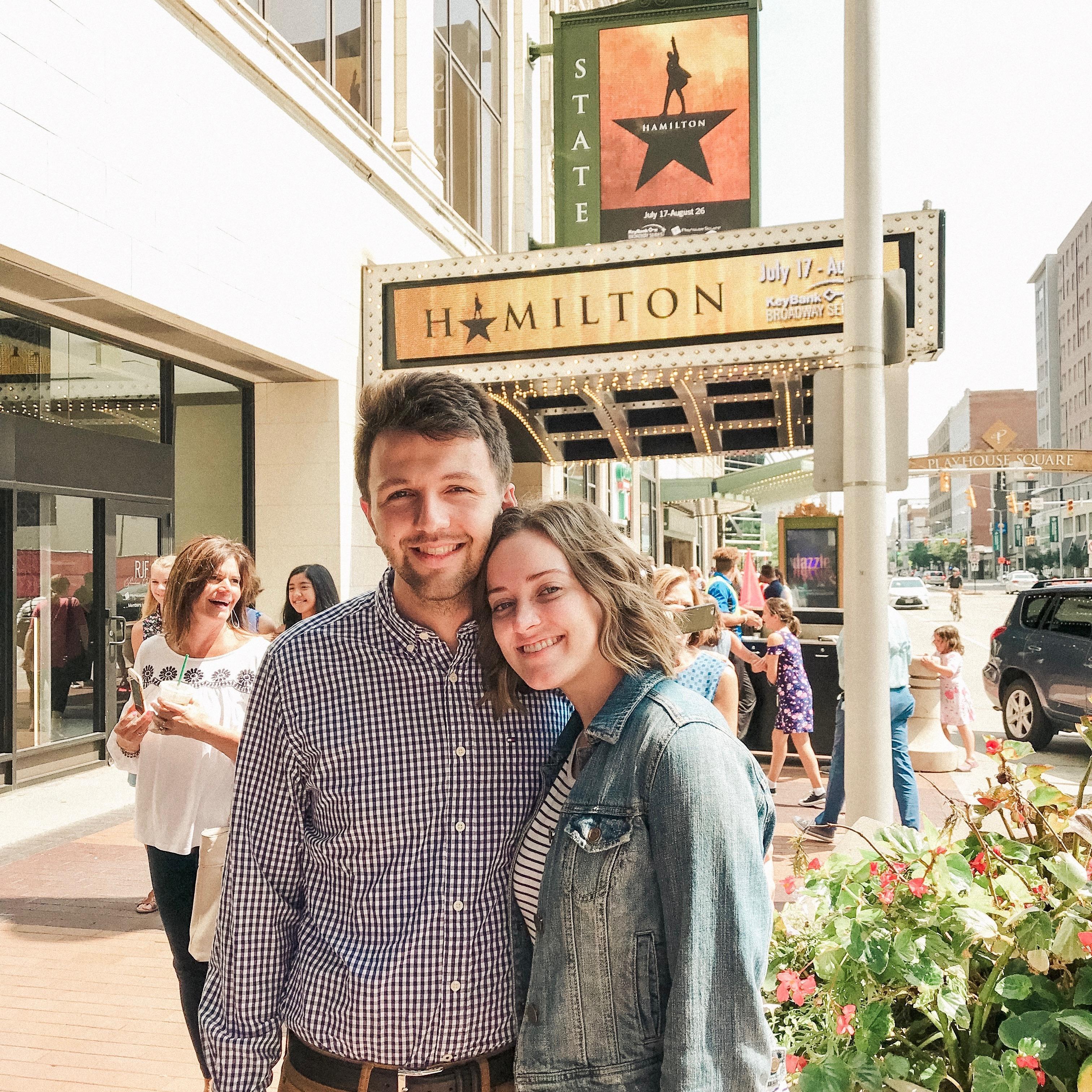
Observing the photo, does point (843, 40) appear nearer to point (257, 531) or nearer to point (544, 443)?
point (257, 531)

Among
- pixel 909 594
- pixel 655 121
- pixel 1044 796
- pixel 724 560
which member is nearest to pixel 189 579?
pixel 1044 796

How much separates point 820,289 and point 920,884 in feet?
28.8

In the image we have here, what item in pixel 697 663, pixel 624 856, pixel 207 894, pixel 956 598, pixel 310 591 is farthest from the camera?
pixel 956 598

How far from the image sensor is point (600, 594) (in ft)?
6.01

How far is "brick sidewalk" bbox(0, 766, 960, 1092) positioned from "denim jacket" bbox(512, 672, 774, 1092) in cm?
182

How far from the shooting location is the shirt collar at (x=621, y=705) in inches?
66.5

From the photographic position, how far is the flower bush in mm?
1844

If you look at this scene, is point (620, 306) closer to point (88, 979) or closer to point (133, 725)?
point (88, 979)

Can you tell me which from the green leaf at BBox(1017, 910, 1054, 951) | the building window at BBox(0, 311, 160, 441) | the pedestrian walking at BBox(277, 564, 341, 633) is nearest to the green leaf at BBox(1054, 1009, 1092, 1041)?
the green leaf at BBox(1017, 910, 1054, 951)

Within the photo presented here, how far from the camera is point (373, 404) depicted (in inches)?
81.9

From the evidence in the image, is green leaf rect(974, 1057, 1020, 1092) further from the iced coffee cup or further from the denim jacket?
the iced coffee cup

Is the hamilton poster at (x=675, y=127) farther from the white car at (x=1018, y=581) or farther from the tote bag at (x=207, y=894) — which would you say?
the white car at (x=1018, y=581)

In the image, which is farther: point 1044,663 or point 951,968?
point 1044,663

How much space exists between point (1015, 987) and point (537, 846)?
3.04 feet
